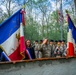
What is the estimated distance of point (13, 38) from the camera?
7.48m

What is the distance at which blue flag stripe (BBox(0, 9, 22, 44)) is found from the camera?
7211 millimetres

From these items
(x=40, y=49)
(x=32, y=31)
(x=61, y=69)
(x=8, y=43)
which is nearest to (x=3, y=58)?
(x=8, y=43)

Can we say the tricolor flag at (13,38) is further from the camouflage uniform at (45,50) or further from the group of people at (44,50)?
the camouflage uniform at (45,50)

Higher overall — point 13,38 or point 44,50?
point 13,38

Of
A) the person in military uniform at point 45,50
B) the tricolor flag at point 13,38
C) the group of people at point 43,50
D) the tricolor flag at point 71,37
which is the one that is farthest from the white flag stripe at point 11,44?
the person in military uniform at point 45,50

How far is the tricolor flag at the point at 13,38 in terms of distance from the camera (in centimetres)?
719

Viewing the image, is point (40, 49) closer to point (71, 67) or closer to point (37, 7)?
point (71, 67)

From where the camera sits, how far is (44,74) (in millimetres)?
7457

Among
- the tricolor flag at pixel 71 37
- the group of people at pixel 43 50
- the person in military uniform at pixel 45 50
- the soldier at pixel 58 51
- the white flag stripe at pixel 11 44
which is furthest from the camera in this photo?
the soldier at pixel 58 51

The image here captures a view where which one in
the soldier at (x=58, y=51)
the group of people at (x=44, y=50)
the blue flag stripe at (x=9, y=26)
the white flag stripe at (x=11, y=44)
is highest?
the blue flag stripe at (x=9, y=26)

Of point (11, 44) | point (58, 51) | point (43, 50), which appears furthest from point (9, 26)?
point (58, 51)

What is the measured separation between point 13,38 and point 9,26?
402mm

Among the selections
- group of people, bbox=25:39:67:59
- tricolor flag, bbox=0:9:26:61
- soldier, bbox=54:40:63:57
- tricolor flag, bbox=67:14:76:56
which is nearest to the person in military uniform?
A: group of people, bbox=25:39:67:59

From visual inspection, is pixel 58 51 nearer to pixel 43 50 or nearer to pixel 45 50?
pixel 45 50
